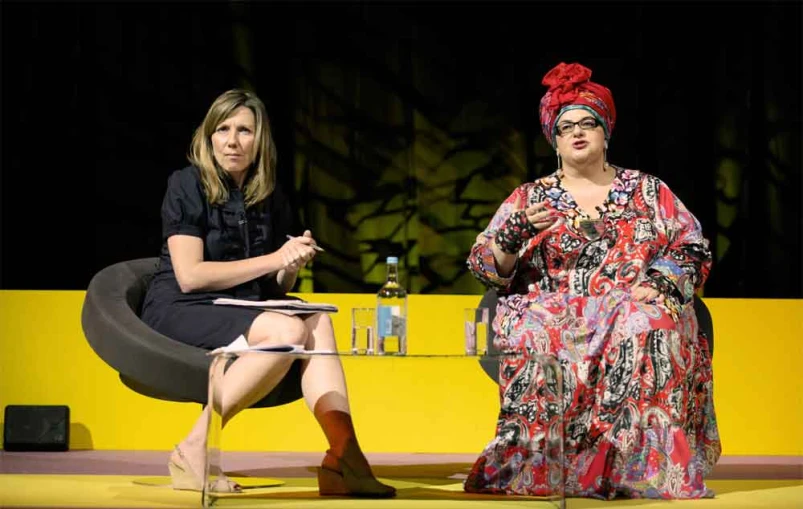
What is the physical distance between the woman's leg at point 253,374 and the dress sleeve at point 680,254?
3.52ft

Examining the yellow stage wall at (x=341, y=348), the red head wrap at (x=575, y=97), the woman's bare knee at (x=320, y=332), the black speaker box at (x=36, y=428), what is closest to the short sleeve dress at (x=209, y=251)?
the woman's bare knee at (x=320, y=332)

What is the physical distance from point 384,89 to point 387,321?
3610 millimetres

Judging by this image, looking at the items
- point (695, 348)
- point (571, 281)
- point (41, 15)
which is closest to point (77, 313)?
point (41, 15)

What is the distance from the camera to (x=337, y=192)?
6441 mm

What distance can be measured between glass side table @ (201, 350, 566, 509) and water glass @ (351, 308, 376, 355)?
109 millimetres

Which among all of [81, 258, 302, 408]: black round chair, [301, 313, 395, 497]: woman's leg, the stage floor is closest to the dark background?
the stage floor

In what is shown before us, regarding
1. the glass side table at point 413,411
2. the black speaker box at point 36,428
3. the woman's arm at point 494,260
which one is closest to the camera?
the glass side table at point 413,411

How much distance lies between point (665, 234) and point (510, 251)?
50 cm

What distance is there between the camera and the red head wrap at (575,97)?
12.6 ft

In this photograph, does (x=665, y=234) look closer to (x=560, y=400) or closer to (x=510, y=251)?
(x=510, y=251)

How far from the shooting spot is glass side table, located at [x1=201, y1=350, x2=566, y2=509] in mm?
2848

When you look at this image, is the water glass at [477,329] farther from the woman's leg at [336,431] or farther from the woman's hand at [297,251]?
the woman's hand at [297,251]

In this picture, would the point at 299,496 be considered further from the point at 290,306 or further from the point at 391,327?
the point at 290,306

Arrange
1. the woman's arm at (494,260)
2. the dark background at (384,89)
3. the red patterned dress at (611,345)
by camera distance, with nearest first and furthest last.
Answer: the red patterned dress at (611,345)
the woman's arm at (494,260)
the dark background at (384,89)
